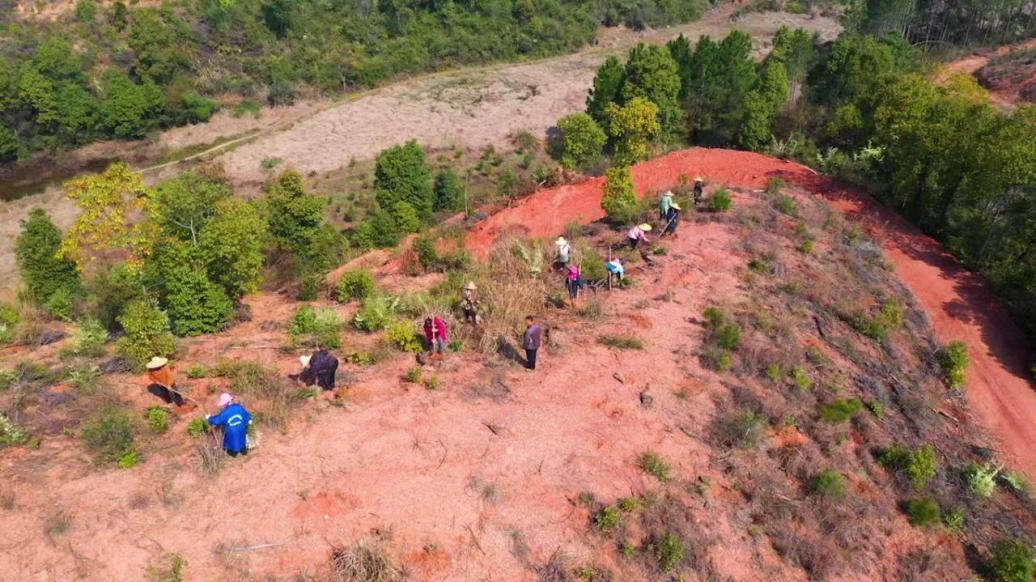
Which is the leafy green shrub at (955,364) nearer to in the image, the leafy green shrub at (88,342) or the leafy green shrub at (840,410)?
the leafy green shrub at (840,410)

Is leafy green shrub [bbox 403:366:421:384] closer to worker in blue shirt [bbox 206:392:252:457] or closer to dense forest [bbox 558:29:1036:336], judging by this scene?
worker in blue shirt [bbox 206:392:252:457]

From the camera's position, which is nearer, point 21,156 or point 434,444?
point 434,444

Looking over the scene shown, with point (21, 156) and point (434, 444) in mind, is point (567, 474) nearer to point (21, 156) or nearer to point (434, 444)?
point (434, 444)

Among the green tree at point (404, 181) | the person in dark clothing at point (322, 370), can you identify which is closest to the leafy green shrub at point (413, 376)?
the person in dark clothing at point (322, 370)

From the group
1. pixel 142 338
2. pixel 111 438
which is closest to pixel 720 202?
pixel 142 338

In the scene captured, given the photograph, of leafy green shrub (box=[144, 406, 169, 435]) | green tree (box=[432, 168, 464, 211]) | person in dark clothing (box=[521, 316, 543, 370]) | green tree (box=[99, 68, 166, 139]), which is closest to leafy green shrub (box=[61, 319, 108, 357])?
leafy green shrub (box=[144, 406, 169, 435])

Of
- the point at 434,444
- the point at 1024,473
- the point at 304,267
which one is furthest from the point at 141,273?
the point at 1024,473
